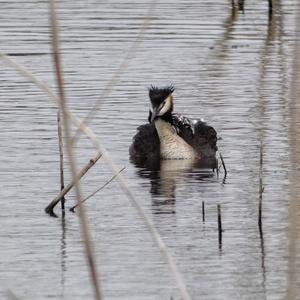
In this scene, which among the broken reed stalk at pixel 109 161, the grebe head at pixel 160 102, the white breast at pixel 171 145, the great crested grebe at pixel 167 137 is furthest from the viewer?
the white breast at pixel 171 145

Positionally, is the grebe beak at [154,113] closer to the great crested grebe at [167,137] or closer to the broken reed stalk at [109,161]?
the great crested grebe at [167,137]

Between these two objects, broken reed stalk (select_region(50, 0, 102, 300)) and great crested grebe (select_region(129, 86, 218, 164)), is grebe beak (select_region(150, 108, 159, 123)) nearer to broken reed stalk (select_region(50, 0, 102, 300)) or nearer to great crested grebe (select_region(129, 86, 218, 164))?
great crested grebe (select_region(129, 86, 218, 164))

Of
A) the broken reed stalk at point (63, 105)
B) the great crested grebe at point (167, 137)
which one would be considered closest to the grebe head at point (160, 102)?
the great crested grebe at point (167, 137)

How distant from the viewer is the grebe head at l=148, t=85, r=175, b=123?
13984 mm

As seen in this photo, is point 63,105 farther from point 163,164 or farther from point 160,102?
point 160,102

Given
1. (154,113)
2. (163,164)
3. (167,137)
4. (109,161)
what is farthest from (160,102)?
(109,161)

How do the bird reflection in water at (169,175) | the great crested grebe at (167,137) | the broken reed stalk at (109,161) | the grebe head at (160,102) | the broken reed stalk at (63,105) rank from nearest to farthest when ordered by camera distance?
the broken reed stalk at (63,105), the broken reed stalk at (109,161), the bird reflection in water at (169,175), the great crested grebe at (167,137), the grebe head at (160,102)

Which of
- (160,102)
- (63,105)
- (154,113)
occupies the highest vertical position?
(63,105)

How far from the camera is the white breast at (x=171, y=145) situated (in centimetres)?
1413

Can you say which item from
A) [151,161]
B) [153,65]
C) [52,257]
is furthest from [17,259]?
[153,65]

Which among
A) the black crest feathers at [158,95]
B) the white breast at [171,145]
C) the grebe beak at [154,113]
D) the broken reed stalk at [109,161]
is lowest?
the white breast at [171,145]

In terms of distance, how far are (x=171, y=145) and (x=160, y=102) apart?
47cm

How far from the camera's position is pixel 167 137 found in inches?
559

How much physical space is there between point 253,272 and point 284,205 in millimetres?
2357
